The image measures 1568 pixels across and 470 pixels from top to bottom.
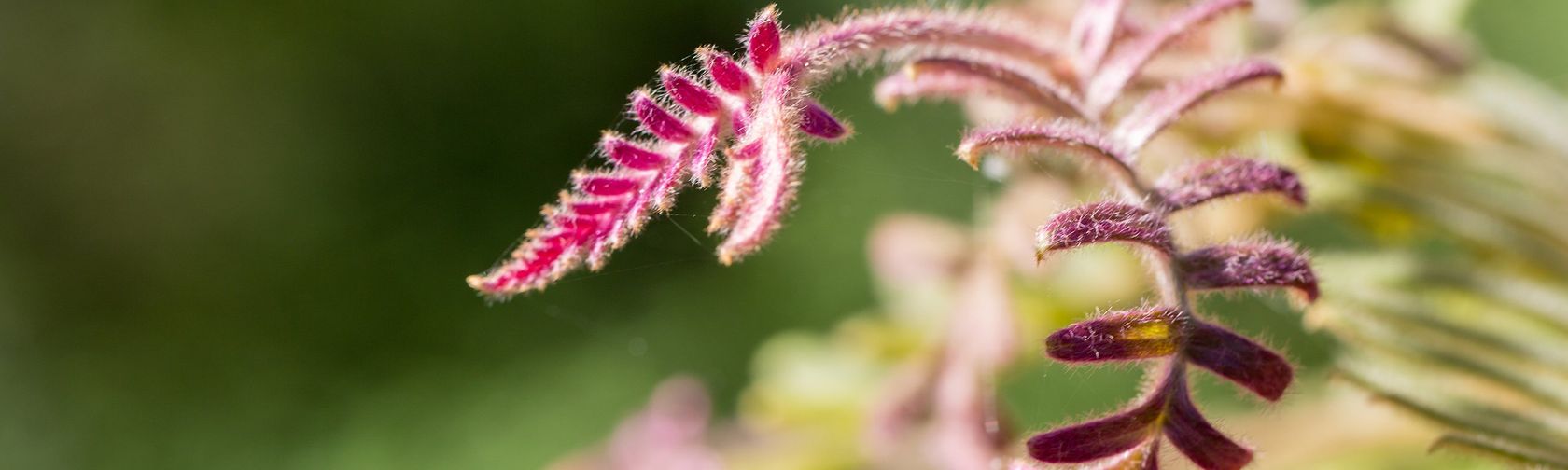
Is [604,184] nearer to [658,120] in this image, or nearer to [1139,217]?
[658,120]

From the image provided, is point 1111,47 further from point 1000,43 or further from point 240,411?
point 240,411

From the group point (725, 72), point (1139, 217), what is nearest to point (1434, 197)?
point (1139, 217)

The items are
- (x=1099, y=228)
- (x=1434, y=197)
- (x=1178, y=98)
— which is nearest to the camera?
(x=1099, y=228)

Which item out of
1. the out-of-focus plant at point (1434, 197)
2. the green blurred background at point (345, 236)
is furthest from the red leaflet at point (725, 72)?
the green blurred background at point (345, 236)

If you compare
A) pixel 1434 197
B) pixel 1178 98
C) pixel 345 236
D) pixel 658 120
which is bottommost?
pixel 345 236

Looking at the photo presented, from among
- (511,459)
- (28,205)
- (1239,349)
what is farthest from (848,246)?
(28,205)

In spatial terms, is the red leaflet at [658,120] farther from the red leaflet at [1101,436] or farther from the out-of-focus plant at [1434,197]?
the out-of-focus plant at [1434,197]

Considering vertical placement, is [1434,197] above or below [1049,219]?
above

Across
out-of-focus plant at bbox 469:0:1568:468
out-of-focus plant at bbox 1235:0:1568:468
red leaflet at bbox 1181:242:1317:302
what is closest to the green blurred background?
out-of-focus plant at bbox 469:0:1568:468
